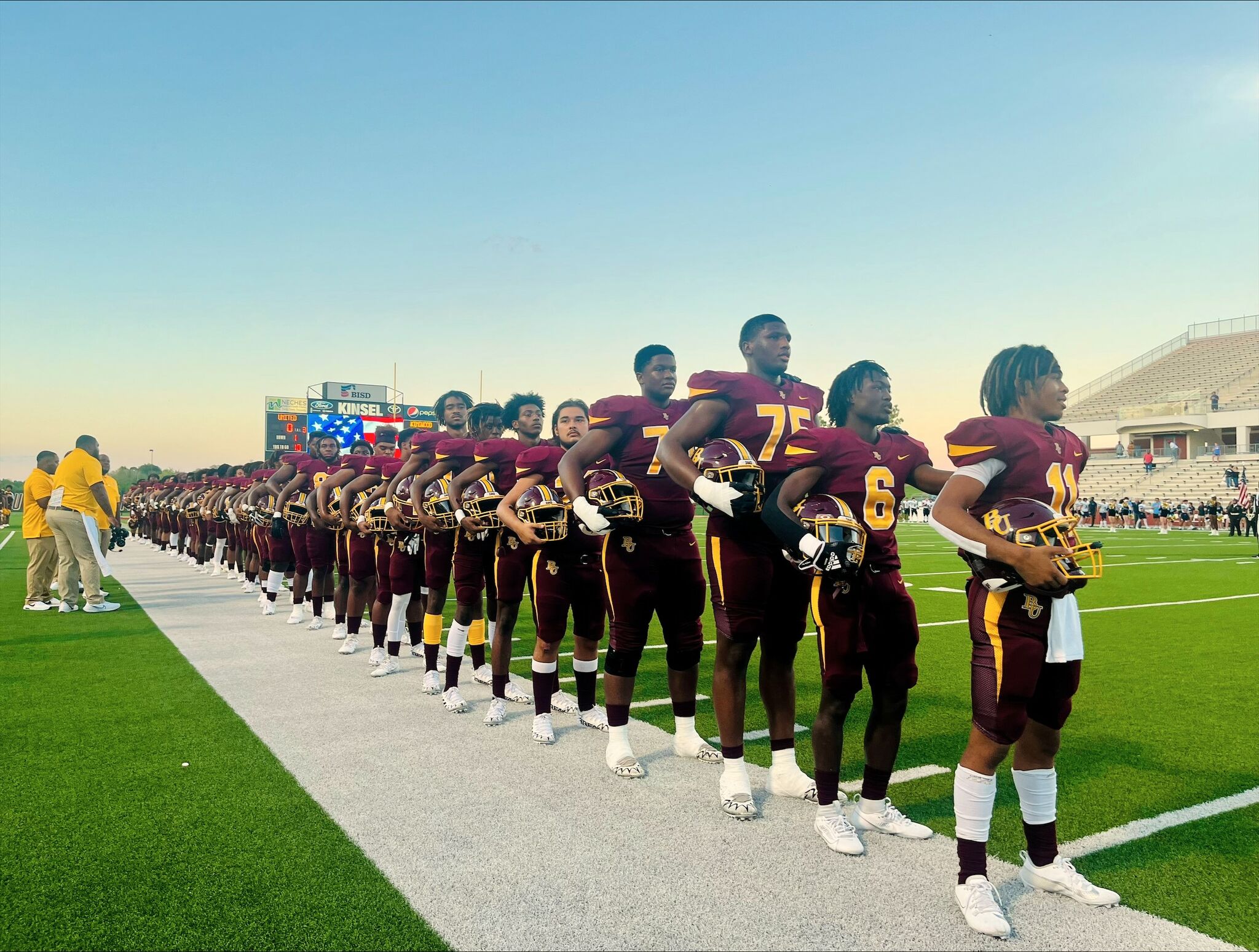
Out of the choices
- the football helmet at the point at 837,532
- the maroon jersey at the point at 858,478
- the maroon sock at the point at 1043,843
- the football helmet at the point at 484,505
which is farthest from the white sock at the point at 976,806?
the football helmet at the point at 484,505

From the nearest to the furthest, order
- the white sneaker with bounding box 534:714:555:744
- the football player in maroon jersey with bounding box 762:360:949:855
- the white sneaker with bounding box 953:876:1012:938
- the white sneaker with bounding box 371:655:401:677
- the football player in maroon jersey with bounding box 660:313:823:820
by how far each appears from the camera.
→ the white sneaker with bounding box 953:876:1012:938 → the football player in maroon jersey with bounding box 762:360:949:855 → the football player in maroon jersey with bounding box 660:313:823:820 → the white sneaker with bounding box 534:714:555:744 → the white sneaker with bounding box 371:655:401:677

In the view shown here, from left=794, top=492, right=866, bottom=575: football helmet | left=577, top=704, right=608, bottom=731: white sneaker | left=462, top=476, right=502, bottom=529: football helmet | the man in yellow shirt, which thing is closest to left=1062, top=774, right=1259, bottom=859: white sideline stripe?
left=794, top=492, right=866, bottom=575: football helmet

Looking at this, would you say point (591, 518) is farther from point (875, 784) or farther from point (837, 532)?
point (875, 784)

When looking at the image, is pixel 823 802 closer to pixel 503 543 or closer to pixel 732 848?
pixel 732 848

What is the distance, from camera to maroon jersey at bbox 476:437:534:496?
586 cm

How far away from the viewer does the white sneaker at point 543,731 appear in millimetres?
4895

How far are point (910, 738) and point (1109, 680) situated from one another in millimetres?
2579

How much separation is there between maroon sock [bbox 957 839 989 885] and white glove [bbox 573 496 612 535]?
207 centimetres

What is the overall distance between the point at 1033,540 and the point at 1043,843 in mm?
1072

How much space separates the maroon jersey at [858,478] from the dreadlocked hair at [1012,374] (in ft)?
1.66

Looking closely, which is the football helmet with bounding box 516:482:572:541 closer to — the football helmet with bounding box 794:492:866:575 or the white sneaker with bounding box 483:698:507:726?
the white sneaker with bounding box 483:698:507:726

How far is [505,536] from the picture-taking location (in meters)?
5.77

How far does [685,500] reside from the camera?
4.48 meters

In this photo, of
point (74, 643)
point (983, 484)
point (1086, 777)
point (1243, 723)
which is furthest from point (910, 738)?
point (74, 643)
